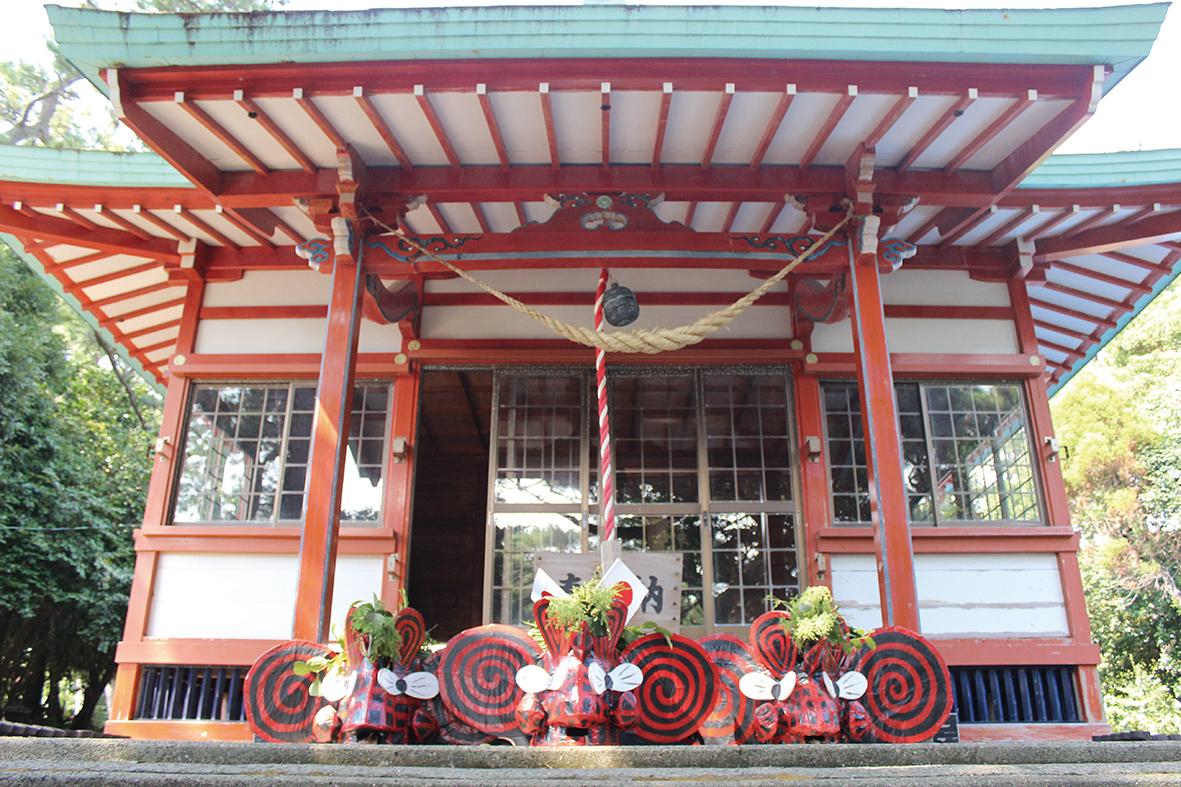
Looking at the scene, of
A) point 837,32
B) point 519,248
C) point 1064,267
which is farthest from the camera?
point 1064,267

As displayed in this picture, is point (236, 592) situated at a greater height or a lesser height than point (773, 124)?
lesser

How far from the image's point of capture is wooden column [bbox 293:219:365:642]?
443 cm

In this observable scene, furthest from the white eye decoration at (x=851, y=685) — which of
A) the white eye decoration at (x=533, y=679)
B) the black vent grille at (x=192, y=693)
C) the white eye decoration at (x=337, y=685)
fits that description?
the black vent grille at (x=192, y=693)

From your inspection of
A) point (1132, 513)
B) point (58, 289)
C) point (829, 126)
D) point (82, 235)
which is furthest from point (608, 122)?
point (1132, 513)

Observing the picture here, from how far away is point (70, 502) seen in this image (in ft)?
37.9

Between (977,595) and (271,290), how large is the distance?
538cm

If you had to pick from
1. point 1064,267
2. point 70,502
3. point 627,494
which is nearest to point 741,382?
point 627,494

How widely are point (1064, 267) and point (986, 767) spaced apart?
5.16m

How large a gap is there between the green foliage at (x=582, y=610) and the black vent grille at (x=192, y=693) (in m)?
3.03

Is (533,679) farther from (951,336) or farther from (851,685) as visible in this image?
(951,336)

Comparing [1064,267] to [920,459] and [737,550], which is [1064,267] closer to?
[920,459]

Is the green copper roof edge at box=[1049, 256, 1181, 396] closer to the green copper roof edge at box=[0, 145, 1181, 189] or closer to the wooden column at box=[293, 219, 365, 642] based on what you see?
the green copper roof edge at box=[0, 145, 1181, 189]

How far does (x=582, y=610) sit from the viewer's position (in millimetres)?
3436

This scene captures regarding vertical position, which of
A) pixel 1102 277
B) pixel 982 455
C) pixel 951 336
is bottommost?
pixel 982 455
